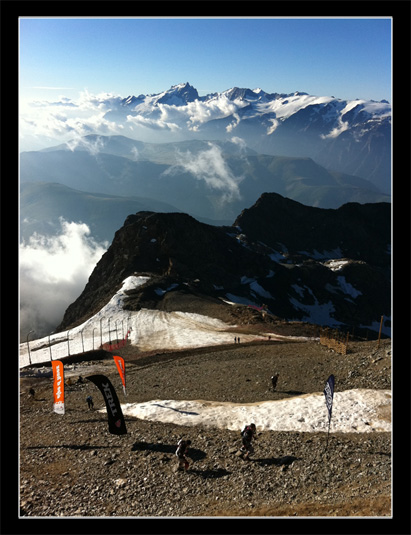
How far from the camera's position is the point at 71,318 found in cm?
10962

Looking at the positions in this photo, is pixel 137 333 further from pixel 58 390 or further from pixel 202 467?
pixel 202 467

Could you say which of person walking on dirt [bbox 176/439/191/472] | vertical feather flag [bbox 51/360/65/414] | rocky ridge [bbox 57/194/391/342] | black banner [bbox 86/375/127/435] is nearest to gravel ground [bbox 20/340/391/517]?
person walking on dirt [bbox 176/439/191/472]

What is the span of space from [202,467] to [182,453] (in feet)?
4.16

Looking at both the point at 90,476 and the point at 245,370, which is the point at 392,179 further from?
the point at 245,370

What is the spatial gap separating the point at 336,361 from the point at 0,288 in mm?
29923

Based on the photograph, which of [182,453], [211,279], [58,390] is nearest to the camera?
[182,453]

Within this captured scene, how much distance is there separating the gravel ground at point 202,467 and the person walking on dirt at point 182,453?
40 centimetres

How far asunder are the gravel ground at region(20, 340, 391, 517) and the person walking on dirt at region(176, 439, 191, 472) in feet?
1.31

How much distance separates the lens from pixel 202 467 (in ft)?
57.1

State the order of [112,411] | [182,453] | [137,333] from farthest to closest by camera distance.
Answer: [137,333]
[112,411]
[182,453]

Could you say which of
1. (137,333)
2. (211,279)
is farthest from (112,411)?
(211,279)

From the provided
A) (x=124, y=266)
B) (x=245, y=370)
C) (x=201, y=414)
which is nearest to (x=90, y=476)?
(x=201, y=414)

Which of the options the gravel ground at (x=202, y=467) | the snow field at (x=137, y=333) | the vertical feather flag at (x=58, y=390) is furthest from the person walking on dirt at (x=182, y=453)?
the snow field at (x=137, y=333)

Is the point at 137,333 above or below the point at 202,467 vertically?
above
